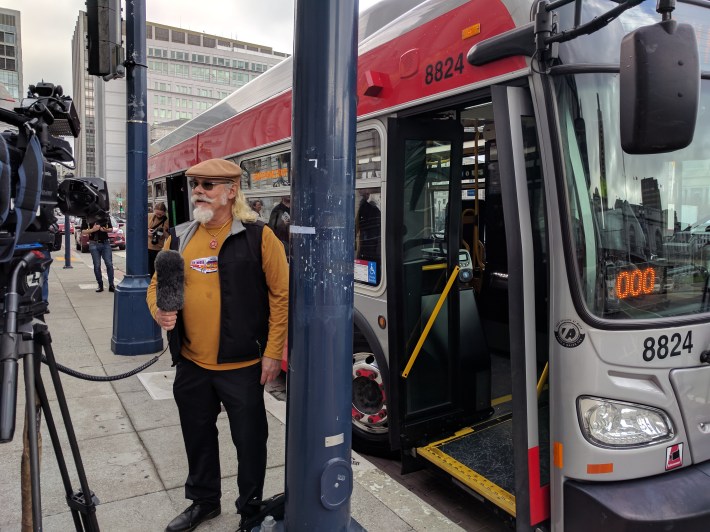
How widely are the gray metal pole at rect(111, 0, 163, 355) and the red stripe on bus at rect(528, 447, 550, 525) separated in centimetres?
463

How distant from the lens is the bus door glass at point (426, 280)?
3482mm

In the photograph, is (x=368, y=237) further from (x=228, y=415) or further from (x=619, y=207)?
(x=619, y=207)

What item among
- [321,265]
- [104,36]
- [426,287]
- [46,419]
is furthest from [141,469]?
[104,36]

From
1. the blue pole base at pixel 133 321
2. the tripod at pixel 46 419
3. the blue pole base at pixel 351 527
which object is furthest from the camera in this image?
the blue pole base at pixel 133 321

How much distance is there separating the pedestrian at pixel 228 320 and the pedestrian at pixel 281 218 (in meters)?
2.14

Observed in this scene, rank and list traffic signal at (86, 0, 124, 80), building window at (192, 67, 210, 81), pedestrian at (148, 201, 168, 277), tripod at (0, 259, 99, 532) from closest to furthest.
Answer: tripod at (0, 259, 99, 532), traffic signal at (86, 0, 124, 80), pedestrian at (148, 201, 168, 277), building window at (192, 67, 210, 81)

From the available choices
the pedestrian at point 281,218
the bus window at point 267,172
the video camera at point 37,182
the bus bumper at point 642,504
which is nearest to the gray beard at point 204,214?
the video camera at point 37,182

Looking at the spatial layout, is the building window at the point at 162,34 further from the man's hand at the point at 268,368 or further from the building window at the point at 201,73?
the man's hand at the point at 268,368

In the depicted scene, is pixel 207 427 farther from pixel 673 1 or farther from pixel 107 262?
pixel 107 262

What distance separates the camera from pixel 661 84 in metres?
1.97

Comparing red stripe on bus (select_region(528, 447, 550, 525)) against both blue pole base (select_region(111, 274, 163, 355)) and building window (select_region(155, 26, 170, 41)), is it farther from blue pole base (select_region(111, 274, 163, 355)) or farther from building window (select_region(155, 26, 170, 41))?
building window (select_region(155, 26, 170, 41))

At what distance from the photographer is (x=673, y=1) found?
197 centimetres

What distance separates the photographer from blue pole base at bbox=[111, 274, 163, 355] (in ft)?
19.9

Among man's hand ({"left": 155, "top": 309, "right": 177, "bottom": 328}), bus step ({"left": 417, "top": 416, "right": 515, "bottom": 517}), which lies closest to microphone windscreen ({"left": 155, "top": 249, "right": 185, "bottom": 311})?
man's hand ({"left": 155, "top": 309, "right": 177, "bottom": 328})
